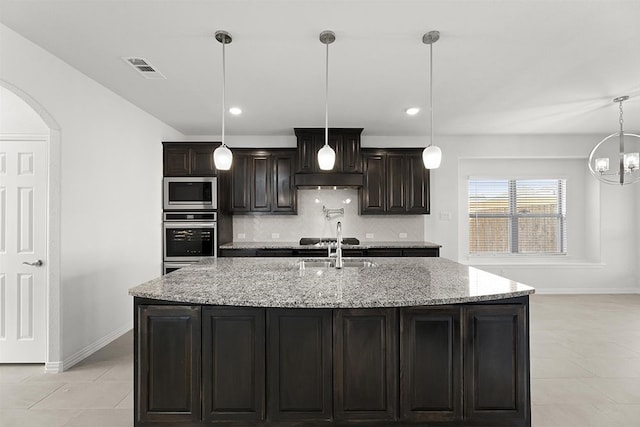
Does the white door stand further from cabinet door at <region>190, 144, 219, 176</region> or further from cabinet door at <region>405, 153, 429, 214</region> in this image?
cabinet door at <region>405, 153, 429, 214</region>

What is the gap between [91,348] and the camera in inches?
135

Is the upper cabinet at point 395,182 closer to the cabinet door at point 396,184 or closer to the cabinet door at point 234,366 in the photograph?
the cabinet door at point 396,184

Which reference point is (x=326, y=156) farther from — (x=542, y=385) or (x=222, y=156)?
(x=542, y=385)

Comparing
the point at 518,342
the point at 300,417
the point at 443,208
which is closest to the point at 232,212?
the point at 443,208

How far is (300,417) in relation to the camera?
206 centimetres

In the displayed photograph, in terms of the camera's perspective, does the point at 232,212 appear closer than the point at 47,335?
No

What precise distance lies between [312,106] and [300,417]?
3.16m

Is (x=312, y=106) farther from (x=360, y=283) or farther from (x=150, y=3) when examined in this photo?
(x=360, y=283)

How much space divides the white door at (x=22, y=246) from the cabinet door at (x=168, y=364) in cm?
167

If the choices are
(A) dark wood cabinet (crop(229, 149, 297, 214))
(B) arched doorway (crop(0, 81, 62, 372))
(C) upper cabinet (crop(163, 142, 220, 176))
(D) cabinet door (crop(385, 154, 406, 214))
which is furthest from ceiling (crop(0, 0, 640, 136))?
(D) cabinet door (crop(385, 154, 406, 214))

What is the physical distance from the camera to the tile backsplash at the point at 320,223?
18.5ft

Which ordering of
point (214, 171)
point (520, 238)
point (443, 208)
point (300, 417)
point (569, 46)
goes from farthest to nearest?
point (520, 238)
point (443, 208)
point (214, 171)
point (569, 46)
point (300, 417)

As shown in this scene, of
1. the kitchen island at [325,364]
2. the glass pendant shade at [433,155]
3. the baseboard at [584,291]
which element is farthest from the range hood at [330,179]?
the baseboard at [584,291]

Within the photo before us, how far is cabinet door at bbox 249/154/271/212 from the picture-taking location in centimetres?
528
